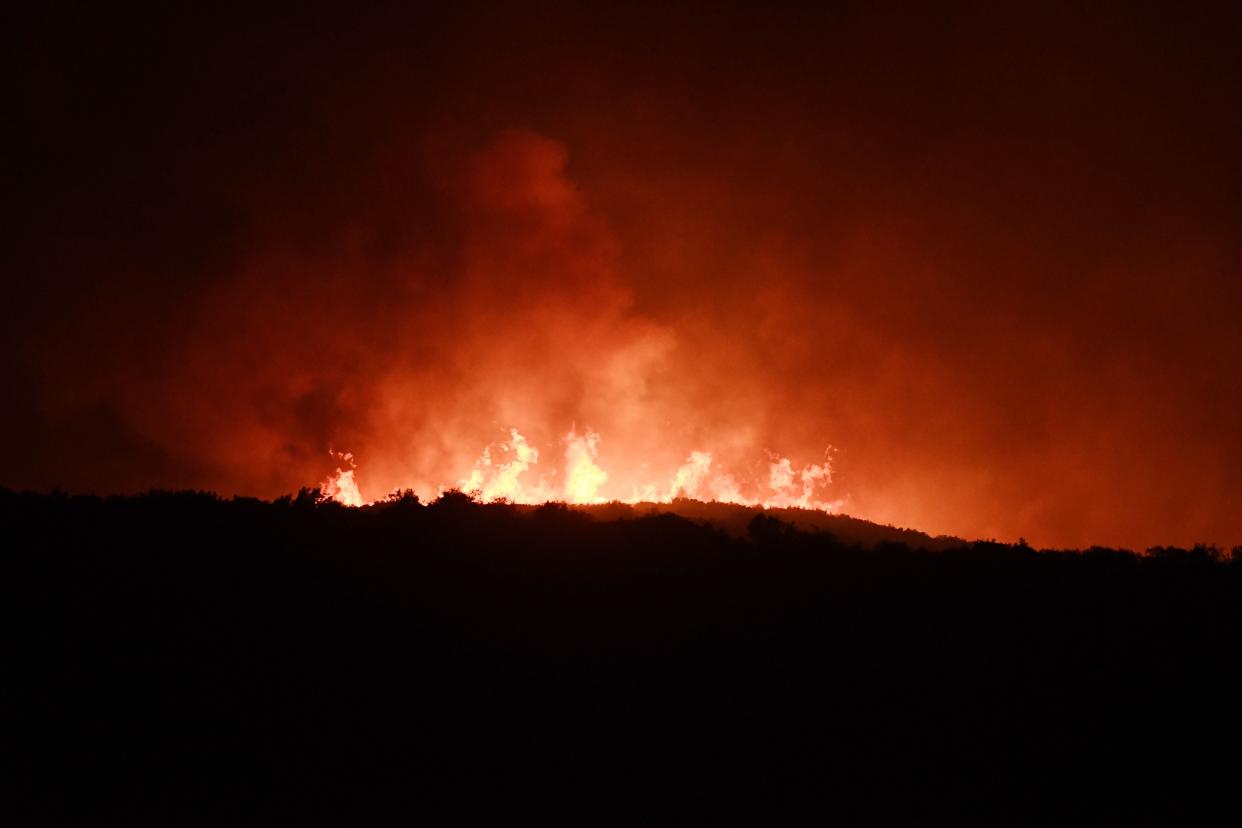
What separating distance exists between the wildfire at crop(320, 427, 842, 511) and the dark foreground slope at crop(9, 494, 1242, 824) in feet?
65.4

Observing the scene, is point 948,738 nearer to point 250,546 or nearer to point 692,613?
point 692,613

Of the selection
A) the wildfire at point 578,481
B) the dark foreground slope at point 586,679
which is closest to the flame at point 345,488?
the wildfire at point 578,481

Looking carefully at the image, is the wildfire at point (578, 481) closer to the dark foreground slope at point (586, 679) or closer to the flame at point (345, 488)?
the flame at point (345, 488)

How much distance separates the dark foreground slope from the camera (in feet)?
36.5

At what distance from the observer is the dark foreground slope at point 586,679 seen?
1112 centimetres

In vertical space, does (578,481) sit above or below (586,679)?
above

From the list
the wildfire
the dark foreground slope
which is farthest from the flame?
the dark foreground slope

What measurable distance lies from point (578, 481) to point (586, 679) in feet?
90.8

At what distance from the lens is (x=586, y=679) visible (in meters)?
12.8

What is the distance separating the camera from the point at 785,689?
12797 mm

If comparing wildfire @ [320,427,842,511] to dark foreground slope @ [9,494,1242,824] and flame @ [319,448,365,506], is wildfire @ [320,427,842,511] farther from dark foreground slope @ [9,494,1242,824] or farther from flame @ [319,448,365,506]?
dark foreground slope @ [9,494,1242,824]

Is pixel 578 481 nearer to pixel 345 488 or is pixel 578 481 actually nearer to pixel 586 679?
pixel 345 488

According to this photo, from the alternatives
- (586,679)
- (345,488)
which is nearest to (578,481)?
(345,488)

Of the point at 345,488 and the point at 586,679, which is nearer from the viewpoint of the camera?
the point at 586,679
